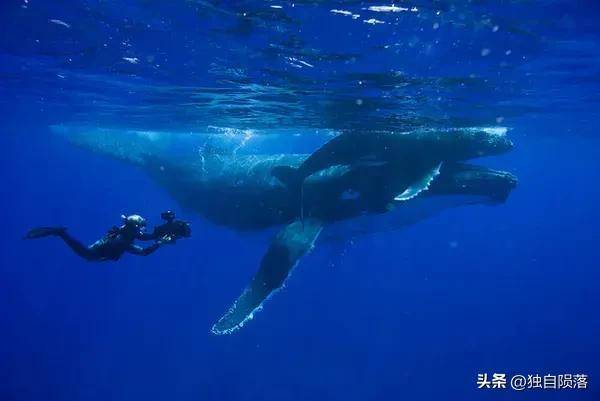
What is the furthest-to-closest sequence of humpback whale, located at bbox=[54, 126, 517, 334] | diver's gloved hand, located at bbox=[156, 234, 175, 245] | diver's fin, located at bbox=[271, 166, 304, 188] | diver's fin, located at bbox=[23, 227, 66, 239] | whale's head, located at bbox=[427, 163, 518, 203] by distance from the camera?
diver's fin, located at bbox=[271, 166, 304, 188] → whale's head, located at bbox=[427, 163, 518, 203] → humpback whale, located at bbox=[54, 126, 517, 334] → diver's gloved hand, located at bbox=[156, 234, 175, 245] → diver's fin, located at bbox=[23, 227, 66, 239]

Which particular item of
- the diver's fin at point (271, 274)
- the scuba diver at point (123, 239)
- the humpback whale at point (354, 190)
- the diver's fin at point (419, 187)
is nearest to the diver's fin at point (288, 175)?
the humpback whale at point (354, 190)

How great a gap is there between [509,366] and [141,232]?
31.2 m

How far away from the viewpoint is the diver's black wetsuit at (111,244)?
8562mm

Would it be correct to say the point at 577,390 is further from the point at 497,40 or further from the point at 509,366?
the point at 497,40

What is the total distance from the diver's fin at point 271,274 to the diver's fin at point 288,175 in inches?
91.9

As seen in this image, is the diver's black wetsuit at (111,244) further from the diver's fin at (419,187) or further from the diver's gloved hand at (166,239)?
the diver's fin at (419,187)

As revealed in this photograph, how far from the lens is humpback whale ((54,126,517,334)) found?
9.73m

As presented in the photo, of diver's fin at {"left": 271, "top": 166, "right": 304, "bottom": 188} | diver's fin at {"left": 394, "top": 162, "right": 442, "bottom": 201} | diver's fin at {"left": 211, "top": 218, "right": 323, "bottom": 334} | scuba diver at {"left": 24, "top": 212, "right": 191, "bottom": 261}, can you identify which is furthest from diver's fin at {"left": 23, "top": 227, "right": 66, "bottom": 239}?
diver's fin at {"left": 394, "top": 162, "right": 442, "bottom": 201}

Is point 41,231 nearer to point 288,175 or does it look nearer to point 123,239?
point 123,239

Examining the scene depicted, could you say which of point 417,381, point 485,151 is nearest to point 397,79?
point 485,151

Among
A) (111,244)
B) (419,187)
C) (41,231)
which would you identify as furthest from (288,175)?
(41,231)

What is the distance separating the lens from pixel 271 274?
371 inches

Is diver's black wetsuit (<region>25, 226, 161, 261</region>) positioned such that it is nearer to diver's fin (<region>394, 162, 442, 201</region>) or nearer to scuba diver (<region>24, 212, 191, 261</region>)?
scuba diver (<region>24, 212, 191, 261</region>)

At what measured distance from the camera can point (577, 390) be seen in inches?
1097
